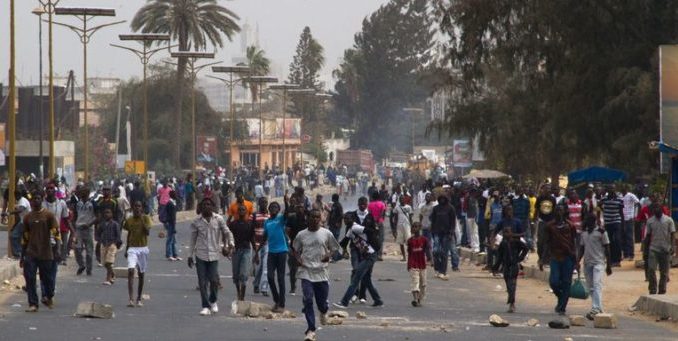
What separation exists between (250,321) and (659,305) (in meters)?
5.97

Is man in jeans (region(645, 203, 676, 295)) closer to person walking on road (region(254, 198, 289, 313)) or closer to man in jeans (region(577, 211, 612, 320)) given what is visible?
man in jeans (region(577, 211, 612, 320))

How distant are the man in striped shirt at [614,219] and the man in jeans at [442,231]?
9.62ft

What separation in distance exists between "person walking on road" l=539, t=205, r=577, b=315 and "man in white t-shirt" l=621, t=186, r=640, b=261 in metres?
9.89

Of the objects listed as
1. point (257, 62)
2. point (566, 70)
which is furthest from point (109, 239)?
point (257, 62)

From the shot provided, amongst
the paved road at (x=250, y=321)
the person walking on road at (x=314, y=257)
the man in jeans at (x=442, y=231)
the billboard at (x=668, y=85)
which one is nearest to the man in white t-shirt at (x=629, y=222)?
the billboard at (x=668, y=85)

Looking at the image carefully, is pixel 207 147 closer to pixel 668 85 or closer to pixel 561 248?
pixel 668 85

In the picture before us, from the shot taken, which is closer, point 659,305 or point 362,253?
point 362,253

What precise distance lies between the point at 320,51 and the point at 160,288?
455 feet

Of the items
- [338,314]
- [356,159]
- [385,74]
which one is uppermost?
[385,74]

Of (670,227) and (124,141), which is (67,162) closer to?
(124,141)

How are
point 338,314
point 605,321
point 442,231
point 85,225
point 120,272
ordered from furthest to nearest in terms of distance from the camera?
point 442,231 < point 120,272 < point 85,225 < point 338,314 < point 605,321

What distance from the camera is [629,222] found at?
3083 cm

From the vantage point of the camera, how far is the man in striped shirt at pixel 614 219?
97.5ft

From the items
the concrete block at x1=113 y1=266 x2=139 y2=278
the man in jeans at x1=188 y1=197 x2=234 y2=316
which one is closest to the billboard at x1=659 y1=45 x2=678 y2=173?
the concrete block at x1=113 y1=266 x2=139 y2=278
